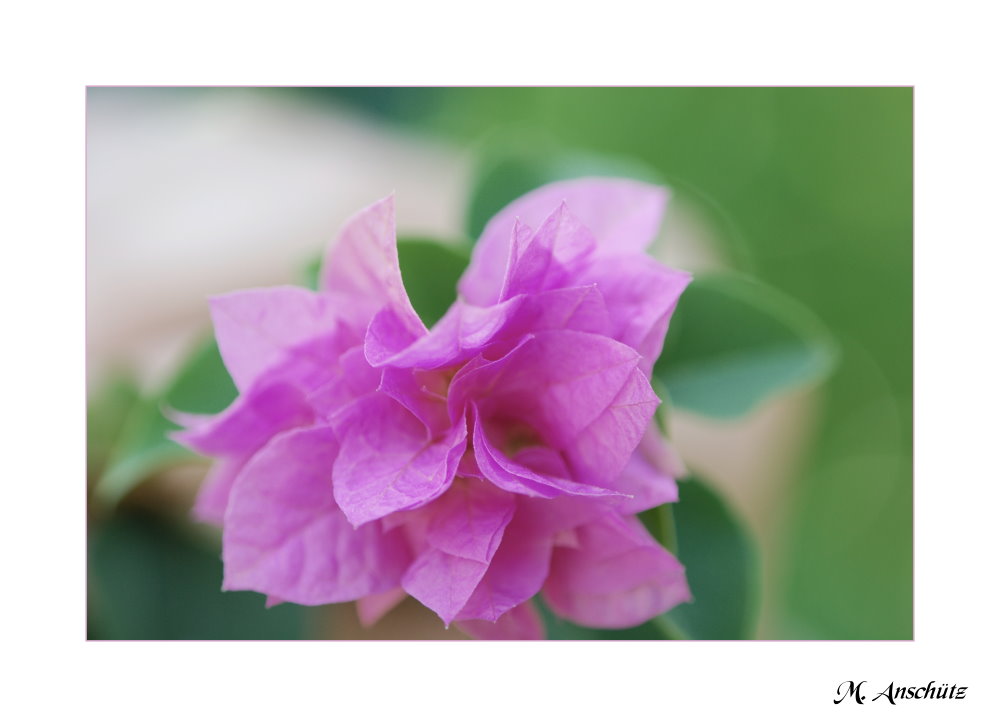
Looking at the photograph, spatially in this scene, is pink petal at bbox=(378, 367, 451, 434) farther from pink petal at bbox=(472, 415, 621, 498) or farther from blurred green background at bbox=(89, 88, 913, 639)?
blurred green background at bbox=(89, 88, 913, 639)

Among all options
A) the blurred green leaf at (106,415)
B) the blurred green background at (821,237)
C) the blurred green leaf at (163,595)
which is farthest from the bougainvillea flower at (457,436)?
the blurred green background at (821,237)

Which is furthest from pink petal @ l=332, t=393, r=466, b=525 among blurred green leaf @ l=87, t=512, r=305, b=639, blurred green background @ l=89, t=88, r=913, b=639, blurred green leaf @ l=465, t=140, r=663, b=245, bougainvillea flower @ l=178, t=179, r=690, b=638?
blurred green background @ l=89, t=88, r=913, b=639

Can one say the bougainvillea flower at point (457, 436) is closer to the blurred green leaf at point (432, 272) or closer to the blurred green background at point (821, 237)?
the blurred green leaf at point (432, 272)

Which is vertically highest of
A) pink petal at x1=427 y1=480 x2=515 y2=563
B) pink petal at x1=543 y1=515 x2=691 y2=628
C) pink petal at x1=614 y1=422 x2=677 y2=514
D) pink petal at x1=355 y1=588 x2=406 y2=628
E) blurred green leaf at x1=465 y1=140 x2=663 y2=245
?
blurred green leaf at x1=465 y1=140 x2=663 y2=245
